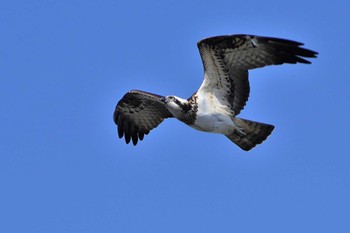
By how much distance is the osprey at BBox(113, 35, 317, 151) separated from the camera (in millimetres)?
17594

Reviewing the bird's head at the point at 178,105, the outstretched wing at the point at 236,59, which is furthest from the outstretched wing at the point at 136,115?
the outstretched wing at the point at 236,59

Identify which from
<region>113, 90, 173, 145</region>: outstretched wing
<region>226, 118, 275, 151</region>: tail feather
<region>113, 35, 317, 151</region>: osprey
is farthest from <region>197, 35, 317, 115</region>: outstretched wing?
<region>113, 90, 173, 145</region>: outstretched wing

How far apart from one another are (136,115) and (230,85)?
279 centimetres

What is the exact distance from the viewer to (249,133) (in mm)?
18703

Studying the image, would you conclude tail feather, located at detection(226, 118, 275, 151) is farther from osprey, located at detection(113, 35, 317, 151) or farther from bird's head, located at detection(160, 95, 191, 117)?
bird's head, located at detection(160, 95, 191, 117)

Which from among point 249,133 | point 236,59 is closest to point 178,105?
point 236,59

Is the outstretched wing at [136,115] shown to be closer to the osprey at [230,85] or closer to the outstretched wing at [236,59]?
the osprey at [230,85]

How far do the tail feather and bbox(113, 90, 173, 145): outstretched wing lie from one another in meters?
1.83

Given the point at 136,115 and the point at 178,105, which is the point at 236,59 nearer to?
the point at 178,105

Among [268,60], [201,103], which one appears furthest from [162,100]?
[268,60]

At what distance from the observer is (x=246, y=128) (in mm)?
18656

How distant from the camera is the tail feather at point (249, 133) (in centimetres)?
1859

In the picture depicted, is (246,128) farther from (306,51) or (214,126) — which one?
(306,51)

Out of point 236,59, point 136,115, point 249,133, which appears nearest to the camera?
point 236,59
